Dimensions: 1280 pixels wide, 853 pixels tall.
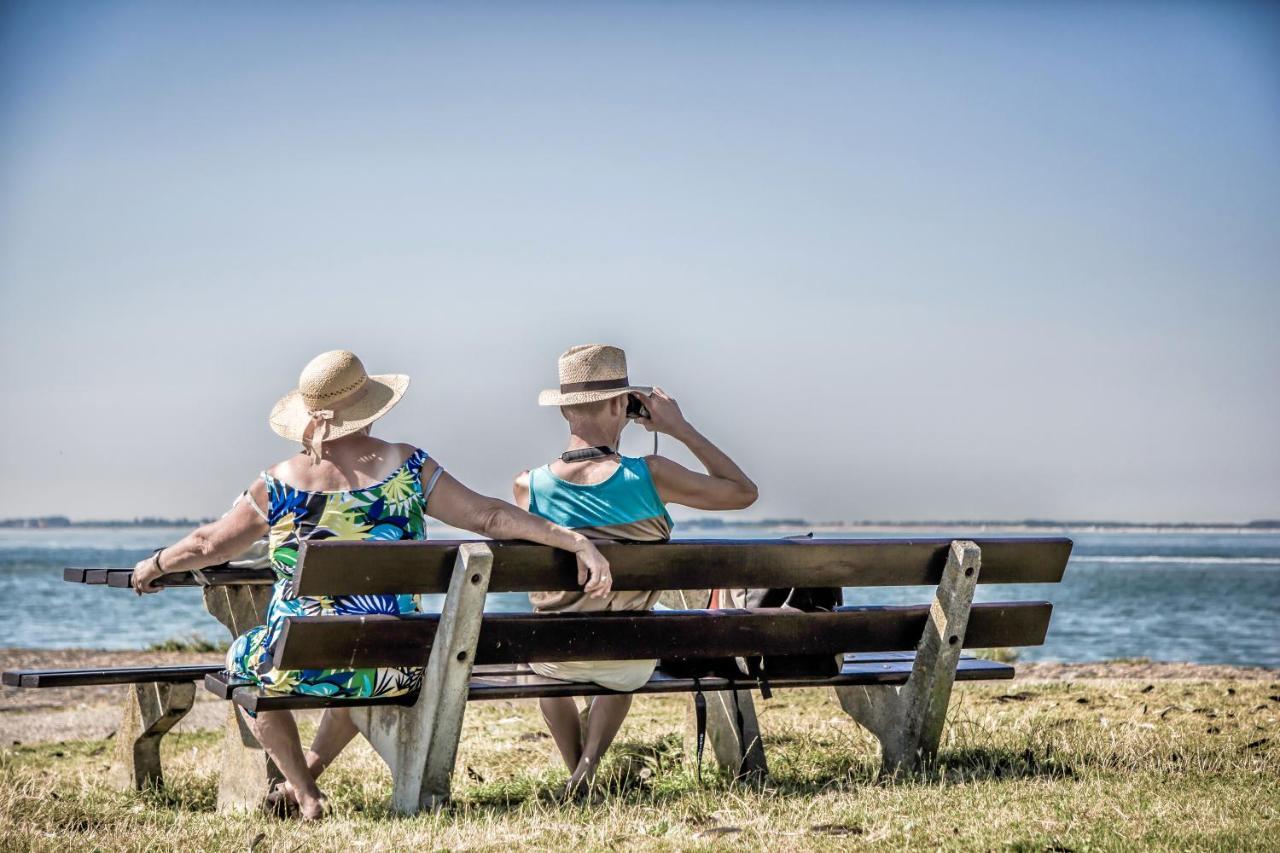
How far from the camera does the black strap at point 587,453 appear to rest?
5.40m

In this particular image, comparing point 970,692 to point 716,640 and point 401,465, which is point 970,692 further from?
point 401,465

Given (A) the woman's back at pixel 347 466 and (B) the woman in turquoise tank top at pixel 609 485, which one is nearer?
(A) the woman's back at pixel 347 466

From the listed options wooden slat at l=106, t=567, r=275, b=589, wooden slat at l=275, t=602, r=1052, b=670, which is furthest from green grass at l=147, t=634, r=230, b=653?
wooden slat at l=275, t=602, r=1052, b=670

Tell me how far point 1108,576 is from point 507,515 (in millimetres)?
53910

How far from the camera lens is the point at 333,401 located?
5.05 metres

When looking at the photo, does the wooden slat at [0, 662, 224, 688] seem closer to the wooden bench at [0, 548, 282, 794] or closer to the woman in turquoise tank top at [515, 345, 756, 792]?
the wooden bench at [0, 548, 282, 794]

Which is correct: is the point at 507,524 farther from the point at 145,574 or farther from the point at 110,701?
the point at 110,701

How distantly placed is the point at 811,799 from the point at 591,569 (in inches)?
45.6

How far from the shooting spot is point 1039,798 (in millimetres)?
4840

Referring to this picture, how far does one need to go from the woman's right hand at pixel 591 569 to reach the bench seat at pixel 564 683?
0.53 m

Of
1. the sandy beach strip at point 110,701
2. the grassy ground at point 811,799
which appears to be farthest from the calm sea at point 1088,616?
the grassy ground at point 811,799

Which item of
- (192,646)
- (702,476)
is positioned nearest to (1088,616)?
(192,646)

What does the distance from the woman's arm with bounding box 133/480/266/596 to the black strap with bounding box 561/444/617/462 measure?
1181mm

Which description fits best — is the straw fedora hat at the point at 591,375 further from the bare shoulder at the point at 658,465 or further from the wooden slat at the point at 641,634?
the wooden slat at the point at 641,634
